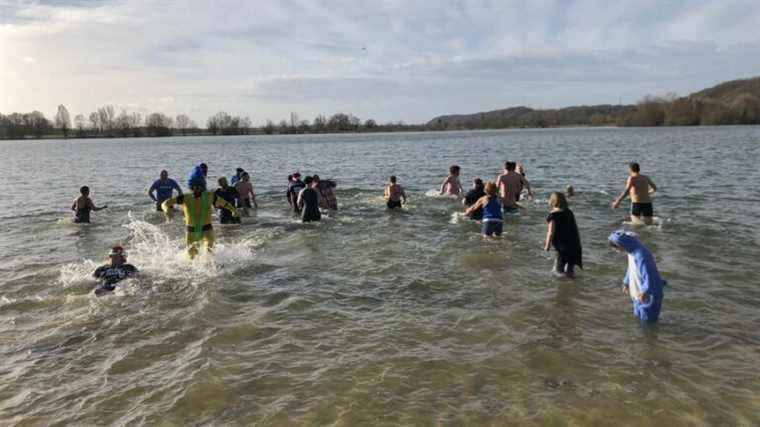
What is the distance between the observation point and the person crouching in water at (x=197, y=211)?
1005 cm

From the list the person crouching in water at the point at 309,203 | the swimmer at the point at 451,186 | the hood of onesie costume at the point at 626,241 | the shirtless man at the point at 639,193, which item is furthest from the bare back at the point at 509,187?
the hood of onesie costume at the point at 626,241

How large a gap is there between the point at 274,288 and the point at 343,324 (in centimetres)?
228

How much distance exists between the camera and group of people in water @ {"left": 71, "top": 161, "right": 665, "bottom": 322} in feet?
23.4

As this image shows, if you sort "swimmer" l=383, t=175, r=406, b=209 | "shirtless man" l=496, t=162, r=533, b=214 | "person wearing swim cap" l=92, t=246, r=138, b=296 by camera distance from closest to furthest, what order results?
"person wearing swim cap" l=92, t=246, r=138, b=296
"shirtless man" l=496, t=162, r=533, b=214
"swimmer" l=383, t=175, r=406, b=209

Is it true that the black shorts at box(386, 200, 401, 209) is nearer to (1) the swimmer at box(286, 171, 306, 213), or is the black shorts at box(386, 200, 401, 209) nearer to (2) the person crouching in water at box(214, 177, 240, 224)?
(1) the swimmer at box(286, 171, 306, 213)

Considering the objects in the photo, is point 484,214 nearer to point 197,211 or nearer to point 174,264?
point 197,211

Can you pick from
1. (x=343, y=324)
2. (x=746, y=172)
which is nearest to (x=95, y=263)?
(x=343, y=324)

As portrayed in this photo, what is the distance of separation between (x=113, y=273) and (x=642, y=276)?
333 inches

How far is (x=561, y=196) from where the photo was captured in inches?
347

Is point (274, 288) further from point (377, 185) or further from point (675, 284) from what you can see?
point (377, 185)

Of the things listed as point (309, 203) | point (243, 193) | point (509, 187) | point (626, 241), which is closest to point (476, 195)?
point (509, 187)

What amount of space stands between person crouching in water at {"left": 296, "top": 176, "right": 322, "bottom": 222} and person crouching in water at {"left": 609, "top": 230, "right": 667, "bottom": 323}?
393 inches

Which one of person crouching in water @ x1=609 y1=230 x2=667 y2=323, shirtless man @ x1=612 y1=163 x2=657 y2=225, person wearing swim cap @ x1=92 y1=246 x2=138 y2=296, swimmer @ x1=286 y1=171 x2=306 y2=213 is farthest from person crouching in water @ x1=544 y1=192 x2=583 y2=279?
swimmer @ x1=286 y1=171 x2=306 y2=213

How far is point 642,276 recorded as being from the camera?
22.9 ft
